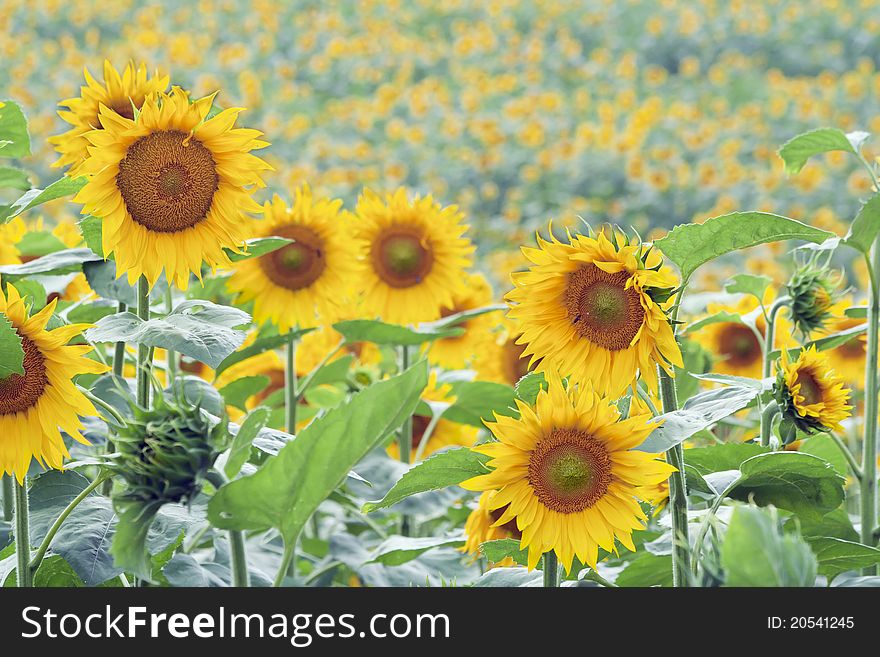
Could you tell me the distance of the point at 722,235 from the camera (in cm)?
79

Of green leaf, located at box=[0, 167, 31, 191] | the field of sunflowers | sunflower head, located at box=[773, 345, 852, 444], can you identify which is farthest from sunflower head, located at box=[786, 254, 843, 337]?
green leaf, located at box=[0, 167, 31, 191]

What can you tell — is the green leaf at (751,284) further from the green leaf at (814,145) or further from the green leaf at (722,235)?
the green leaf at (722,235)

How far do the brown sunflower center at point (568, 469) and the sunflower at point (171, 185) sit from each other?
0.30 m

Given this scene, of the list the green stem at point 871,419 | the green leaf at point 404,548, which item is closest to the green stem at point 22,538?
the green leaf at point 404,548

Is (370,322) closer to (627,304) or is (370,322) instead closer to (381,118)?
(627,304)

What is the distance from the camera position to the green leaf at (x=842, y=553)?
87cm

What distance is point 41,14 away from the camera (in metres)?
5.95

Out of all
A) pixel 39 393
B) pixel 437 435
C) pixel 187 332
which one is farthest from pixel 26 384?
pixel 437 435

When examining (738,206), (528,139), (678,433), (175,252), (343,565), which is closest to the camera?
(678,433)

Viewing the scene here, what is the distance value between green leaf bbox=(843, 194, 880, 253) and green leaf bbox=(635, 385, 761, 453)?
0.66 feet

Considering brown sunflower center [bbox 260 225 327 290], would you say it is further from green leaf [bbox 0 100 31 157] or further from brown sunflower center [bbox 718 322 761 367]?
brown sunflower center [bbox 718 322 761 367]

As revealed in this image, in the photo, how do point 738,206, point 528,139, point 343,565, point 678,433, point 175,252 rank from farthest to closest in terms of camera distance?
point 528,139
point 738,206
point 343,565
point 175,252
point 678,433

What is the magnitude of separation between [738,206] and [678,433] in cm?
374

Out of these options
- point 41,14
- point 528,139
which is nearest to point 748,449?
point 528,139
